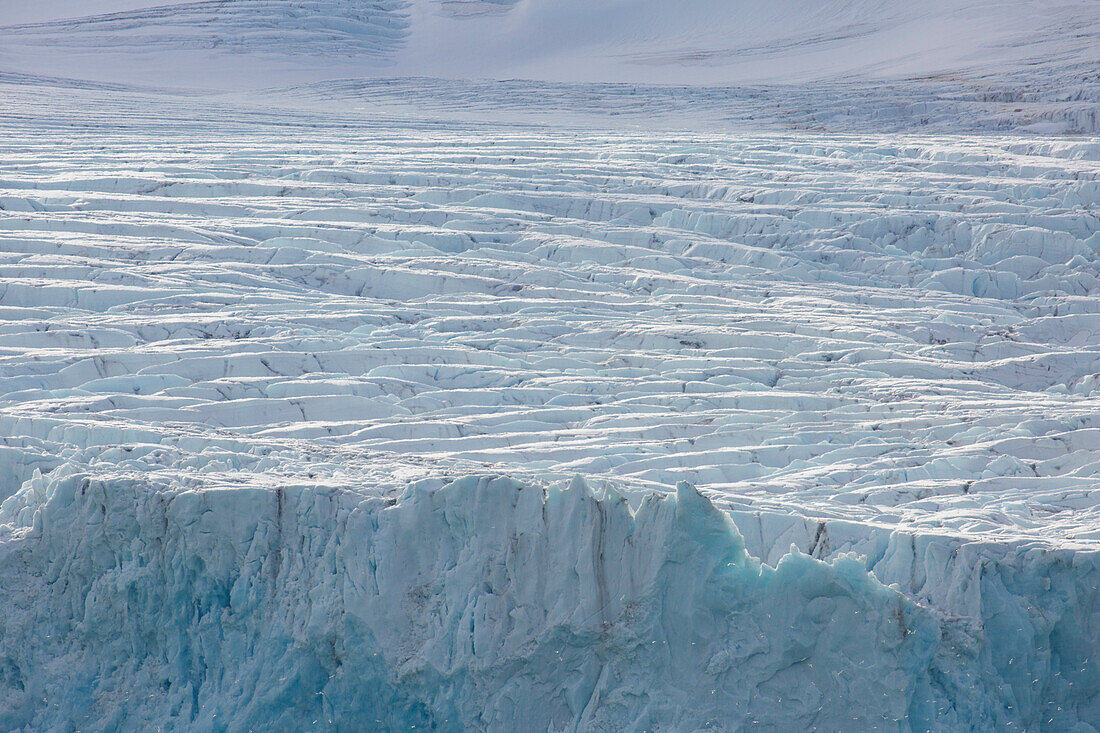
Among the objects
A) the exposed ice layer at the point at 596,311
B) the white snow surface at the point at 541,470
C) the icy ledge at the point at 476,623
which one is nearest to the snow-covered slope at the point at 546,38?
the exposed ice layer at the point at 596,311

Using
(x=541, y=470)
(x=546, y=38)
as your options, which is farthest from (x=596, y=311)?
(x=546, y=38)

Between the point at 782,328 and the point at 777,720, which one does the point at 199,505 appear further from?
the point at 782,328

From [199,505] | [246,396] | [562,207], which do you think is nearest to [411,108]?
[562,207]

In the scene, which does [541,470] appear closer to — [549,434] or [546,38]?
[549,434]

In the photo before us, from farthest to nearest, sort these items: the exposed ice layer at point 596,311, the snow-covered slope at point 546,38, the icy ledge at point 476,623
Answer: the snow-covered slope at point 546,38 → the exposed ice layer at point 596,311 → the icy ledge at point 476,623

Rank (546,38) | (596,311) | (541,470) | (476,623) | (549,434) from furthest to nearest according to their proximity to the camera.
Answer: (546,38), (596,311), (549,434), (541,470), (476,623)

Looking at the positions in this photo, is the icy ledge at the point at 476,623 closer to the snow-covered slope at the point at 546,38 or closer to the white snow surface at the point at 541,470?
the white snow surface at the point at 541,470
